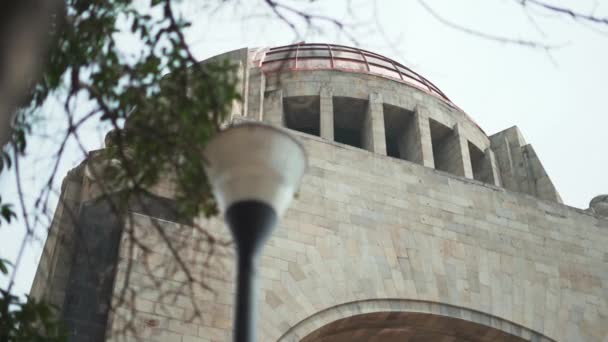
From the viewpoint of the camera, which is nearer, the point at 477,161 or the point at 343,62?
the point at 477,161

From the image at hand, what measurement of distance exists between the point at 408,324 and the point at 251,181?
764cm

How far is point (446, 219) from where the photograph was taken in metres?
12.2

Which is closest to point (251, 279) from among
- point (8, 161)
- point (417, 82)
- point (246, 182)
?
point (246, 182)

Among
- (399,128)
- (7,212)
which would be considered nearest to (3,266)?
(7,212)

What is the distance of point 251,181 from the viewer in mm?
4016

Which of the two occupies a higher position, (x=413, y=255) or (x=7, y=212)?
(x=413, y=255)

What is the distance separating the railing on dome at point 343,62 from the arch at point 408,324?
965 cm

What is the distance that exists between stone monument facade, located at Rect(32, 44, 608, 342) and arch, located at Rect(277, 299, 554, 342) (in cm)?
2

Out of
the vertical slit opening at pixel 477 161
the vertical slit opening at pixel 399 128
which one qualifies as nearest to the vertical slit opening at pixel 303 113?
the vertical slit opening at pixel 399 128

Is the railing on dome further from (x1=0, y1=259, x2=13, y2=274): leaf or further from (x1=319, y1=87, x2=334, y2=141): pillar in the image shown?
(x1=0, y1=259, x2=13, y2=274): leaf

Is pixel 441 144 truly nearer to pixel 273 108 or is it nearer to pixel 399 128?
pixel 399 128

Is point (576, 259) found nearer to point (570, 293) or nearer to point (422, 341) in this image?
point (570, 293)

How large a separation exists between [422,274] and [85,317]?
15.3 ft

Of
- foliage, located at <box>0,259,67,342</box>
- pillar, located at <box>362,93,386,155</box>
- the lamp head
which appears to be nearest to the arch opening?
foliage, located at <box>0,259,67,342</box>
